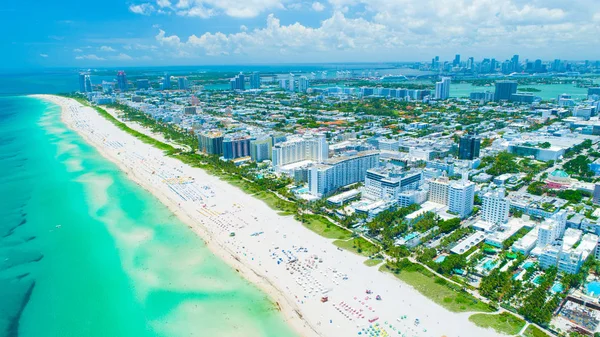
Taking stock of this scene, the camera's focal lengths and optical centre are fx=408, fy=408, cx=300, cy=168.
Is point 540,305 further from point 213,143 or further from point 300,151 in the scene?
point 213,143

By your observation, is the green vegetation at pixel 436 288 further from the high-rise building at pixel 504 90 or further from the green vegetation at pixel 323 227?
the high-rise building at pixel 504 90

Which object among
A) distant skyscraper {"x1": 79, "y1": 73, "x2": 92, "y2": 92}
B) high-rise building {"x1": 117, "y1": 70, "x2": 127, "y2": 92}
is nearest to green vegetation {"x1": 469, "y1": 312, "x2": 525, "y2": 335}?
distant skyscraper {"x1": 79, "y1": 73, "x2": 92, "y2": 92}

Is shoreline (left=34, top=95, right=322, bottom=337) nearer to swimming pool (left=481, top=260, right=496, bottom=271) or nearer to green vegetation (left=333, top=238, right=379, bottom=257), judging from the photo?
green vegetation (left=333, top=238, right=379, bottom=257)

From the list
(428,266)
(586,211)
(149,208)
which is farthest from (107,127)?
(586,211)

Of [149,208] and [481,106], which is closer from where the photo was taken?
[149,208]

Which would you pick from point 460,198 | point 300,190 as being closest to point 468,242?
point 460,198

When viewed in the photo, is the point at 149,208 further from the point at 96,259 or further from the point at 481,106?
the point at 481,106

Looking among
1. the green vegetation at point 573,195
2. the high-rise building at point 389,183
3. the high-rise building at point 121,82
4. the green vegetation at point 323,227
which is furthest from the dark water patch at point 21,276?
the high-rise building at point 121,82
